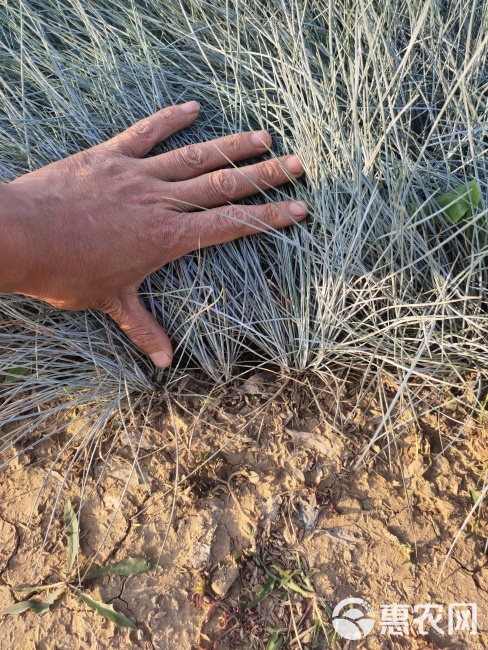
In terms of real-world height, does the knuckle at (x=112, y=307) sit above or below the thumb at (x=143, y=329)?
above

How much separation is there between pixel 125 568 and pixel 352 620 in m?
0.55

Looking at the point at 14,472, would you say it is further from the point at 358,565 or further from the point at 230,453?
the point at 358,565

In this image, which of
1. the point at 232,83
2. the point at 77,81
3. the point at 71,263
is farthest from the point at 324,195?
the point at 77,81

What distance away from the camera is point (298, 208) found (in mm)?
1353

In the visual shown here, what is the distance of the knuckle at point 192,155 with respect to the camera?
4.57 ft

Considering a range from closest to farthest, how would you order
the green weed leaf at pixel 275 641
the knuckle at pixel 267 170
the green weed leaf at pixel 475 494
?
1. the green weed leaf at pixel 275 641
2. the green weed leaf at pixel 475 494
3. the knuckle at pixel 267 170

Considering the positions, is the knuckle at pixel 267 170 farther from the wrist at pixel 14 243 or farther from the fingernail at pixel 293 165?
the wrist at pixel 14 243

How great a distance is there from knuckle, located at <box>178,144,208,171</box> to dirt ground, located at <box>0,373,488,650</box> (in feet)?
2.03

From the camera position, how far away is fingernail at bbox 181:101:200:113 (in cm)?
145

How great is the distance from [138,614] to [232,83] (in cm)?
145

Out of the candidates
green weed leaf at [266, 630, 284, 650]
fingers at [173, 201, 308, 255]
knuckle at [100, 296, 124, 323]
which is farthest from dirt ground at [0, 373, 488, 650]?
fingers at [173, 201, 308, 255]

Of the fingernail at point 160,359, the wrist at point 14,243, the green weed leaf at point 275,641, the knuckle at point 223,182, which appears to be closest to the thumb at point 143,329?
the fingernail at point 160,359

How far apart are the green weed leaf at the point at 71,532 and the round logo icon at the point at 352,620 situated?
2.08ft

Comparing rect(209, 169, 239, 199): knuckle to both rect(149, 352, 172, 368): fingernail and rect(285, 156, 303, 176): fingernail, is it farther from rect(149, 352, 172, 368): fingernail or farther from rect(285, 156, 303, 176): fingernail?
rect(149, 352, 172, 368): fingernail
